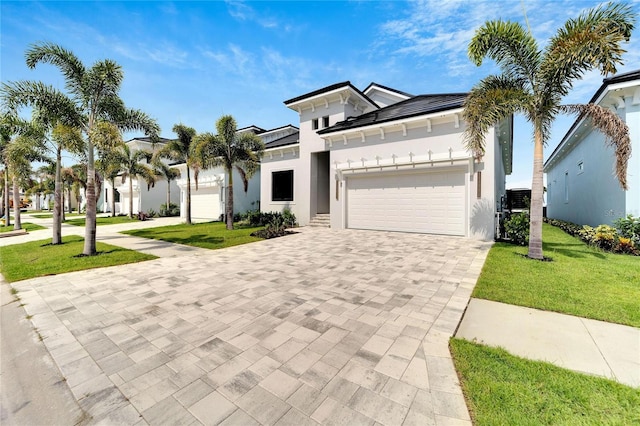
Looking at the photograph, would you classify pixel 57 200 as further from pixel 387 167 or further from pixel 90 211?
pixel 387 167

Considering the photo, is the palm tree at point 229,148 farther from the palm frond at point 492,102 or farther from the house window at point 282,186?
the palm frond at point 492,102

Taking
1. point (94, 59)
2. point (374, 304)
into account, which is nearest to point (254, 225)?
point (94, 59)

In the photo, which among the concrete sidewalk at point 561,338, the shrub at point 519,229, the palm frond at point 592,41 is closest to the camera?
the concrete sidewalk at point 561,338

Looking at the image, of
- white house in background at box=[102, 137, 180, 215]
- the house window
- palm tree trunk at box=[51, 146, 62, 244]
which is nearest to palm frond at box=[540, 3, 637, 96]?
the house window

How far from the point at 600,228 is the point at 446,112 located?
6.58 metres

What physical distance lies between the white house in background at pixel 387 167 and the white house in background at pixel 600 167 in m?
3.18

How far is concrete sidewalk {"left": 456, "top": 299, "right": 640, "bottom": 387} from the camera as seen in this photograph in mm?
2613

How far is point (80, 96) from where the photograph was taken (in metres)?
8.51

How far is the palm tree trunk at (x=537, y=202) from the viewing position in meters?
7.04

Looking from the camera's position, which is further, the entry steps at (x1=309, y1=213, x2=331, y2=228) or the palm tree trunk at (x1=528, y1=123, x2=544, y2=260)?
the entry steps at (x1=309, y1=213, x2=331, y2=228)

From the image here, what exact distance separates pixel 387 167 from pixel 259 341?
10.8 m

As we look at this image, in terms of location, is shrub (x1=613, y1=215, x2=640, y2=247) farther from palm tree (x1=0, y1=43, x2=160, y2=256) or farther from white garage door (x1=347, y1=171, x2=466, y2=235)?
palm tree (x1=0, y1=43, x2=160, y2=256)

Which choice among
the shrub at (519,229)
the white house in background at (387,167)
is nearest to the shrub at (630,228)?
the shrub at (519,229)

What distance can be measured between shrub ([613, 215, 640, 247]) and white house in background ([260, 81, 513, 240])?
11.3ft
